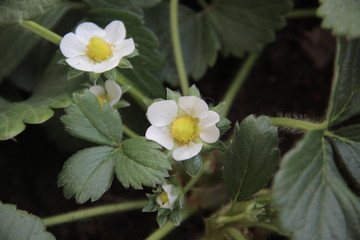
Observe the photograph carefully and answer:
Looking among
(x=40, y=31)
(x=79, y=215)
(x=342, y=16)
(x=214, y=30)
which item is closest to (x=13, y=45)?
(x=40, y=31)

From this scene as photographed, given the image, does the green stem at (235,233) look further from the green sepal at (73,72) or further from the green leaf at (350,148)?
the green sepal at (73,72)

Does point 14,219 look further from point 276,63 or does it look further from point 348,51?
point 276,63

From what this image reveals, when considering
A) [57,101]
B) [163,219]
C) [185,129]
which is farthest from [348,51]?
[57,101]

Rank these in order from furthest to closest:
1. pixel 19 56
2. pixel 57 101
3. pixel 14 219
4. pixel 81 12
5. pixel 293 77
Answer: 1. pixel 293 77
2. pixel 81 12
3. pixel 19 56
4. pixel 57 101
5. pixel 14 219

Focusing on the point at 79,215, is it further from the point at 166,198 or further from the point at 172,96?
the point at 172,96

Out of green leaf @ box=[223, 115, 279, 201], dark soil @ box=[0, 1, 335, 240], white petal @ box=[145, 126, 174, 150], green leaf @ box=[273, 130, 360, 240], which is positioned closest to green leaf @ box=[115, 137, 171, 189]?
white petal @ box=[145, 126, 174, 150]

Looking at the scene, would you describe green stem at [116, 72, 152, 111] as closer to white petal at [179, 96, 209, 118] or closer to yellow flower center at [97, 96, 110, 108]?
yellow flower center at [97, 96, 110, 108]
